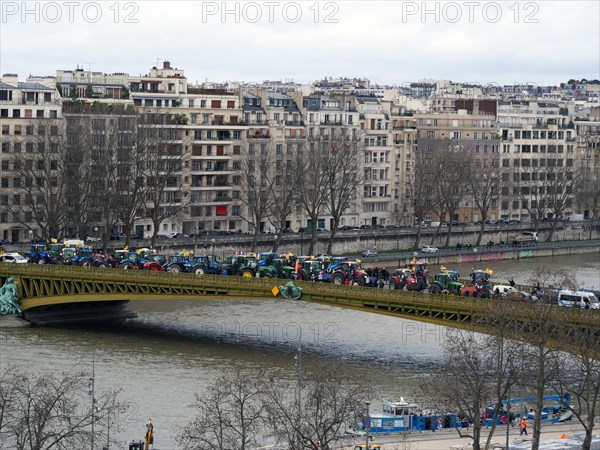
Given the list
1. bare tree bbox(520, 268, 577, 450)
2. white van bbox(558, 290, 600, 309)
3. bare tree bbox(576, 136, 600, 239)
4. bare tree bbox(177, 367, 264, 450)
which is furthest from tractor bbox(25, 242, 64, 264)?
bare tree bbox(576, 136, 600, 239)

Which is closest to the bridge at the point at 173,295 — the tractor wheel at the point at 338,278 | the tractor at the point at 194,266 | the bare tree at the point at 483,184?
the tractor at the point at 194,266

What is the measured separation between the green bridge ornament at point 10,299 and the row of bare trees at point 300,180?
2330 cm

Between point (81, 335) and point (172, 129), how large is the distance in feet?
100

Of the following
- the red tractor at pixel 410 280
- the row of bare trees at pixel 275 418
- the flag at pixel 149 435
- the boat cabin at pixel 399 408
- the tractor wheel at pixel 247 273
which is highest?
the red tractor at pixel 410 280

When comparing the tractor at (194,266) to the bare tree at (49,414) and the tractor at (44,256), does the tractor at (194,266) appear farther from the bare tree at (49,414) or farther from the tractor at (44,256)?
the bare tree at (49,414)

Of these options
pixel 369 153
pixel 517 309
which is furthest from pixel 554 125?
pixel 517 309

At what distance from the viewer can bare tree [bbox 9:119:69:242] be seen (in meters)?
80.4

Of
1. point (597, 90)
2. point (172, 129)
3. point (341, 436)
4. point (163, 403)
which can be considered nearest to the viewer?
point (341, 436)

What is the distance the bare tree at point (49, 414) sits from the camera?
3797 centimetres

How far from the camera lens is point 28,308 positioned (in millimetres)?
61625

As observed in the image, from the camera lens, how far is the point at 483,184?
101125 mm

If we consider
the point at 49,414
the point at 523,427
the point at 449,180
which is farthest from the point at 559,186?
the point at 49,414

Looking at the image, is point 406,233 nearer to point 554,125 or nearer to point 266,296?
point 554,125

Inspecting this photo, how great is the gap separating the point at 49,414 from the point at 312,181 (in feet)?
168
